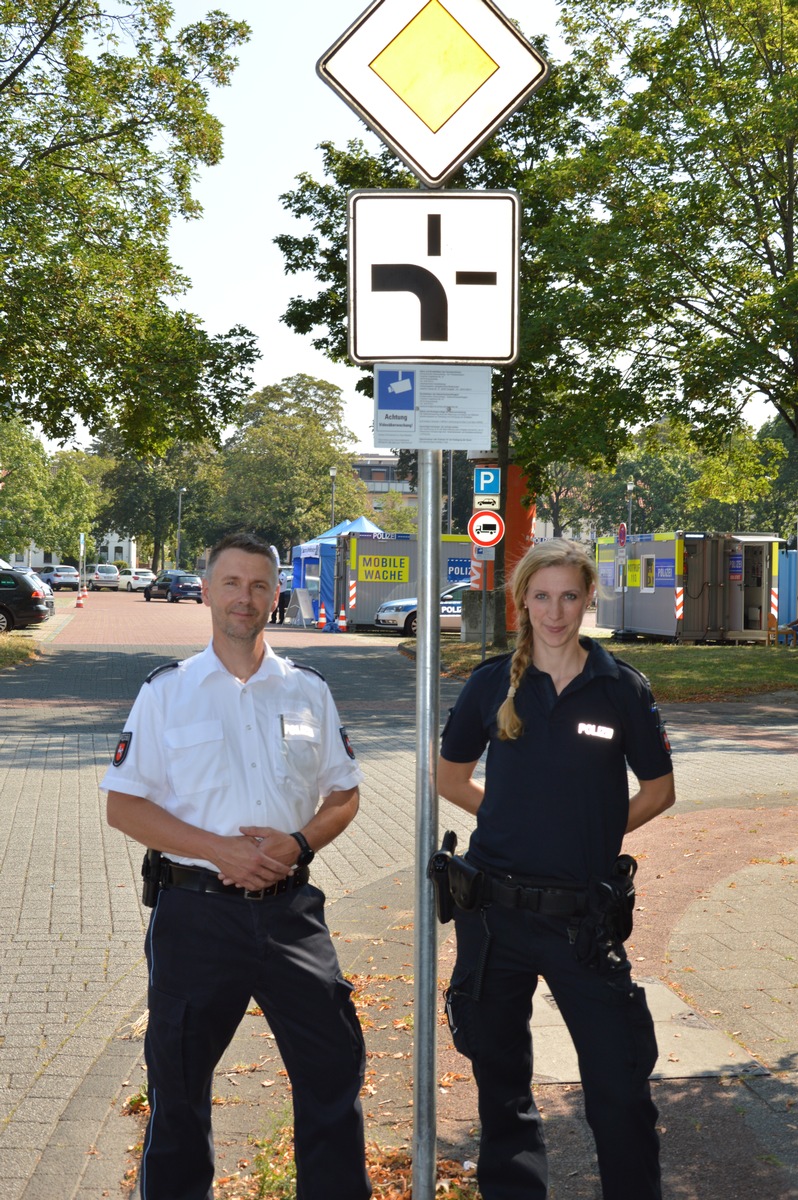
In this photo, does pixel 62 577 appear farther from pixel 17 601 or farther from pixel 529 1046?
pixel 529 1046

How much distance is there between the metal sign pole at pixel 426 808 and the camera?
2951mm

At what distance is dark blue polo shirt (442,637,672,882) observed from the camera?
121 inches

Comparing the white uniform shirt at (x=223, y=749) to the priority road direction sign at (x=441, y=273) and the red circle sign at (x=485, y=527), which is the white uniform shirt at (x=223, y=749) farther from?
the red circle sign at (x=485, y=527)

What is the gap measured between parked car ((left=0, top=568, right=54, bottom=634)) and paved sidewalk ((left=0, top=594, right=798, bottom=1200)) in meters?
19.5

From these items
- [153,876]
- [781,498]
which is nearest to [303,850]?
[153,876]

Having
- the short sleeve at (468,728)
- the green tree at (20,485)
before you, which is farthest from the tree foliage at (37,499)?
the short sleeve at (468,728)

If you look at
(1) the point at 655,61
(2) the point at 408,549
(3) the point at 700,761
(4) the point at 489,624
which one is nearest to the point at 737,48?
(1) the point at 655,61

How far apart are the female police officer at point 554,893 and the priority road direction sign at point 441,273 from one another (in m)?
0.67

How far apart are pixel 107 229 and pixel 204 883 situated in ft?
70.6

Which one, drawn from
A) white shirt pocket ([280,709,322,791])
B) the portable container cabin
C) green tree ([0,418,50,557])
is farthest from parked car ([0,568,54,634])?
white shirt pocket ([280,709,322,791])

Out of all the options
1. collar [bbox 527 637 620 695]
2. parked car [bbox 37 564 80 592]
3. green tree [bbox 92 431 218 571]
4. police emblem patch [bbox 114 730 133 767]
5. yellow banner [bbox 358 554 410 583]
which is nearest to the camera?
police emblem patch [bbox 114 730 133 767]

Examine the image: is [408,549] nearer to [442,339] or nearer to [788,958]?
[788,958]

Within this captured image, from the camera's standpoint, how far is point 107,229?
22.7m

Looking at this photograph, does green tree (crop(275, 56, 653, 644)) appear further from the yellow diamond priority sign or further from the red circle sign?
the yellow diamond priority sign
